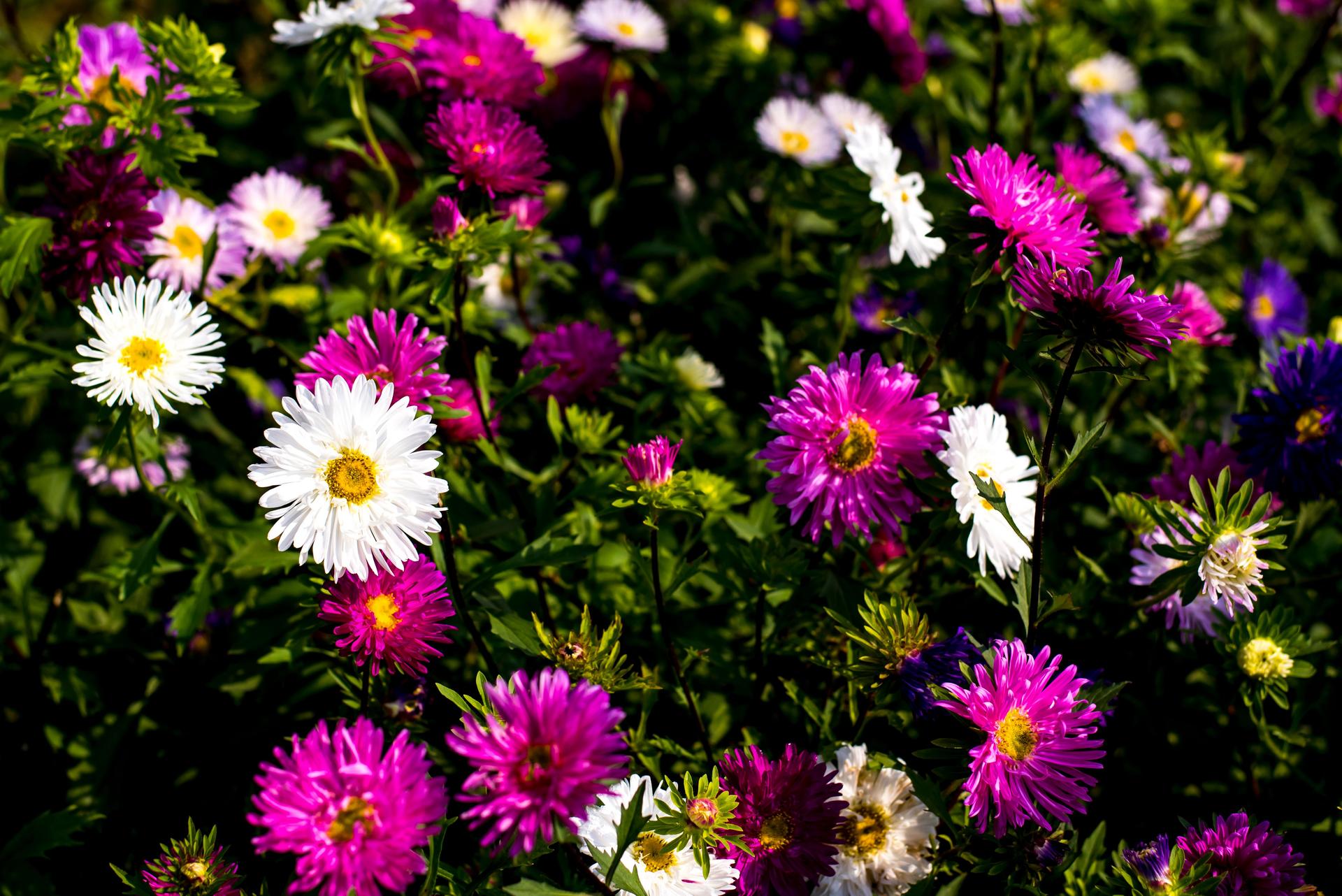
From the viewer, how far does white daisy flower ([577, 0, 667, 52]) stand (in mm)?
2889

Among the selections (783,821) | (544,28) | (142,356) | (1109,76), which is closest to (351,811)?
(783,821)

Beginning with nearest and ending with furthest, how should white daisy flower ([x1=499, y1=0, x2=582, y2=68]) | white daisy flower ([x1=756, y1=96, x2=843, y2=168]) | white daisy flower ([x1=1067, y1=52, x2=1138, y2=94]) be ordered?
white daisy flower ([x1=756, y1=96, x2=843, y2=168]) → white daisy flower ([x1=499, y1=0, x2=582, y2=68]) → white daisy flower ([x1=1067, y1=52, x2=1138, y2=94])

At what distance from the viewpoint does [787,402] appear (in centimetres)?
171

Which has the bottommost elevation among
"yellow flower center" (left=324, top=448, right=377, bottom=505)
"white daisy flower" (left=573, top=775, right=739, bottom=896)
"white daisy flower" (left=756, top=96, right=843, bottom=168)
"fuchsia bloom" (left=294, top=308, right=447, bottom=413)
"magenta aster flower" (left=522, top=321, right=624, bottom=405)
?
"white daisy flower" (left=573, top=775, right=739, bottom=896)

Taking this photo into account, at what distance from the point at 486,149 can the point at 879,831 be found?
1.46 metres

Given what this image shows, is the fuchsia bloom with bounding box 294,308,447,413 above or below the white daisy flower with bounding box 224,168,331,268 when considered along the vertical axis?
above

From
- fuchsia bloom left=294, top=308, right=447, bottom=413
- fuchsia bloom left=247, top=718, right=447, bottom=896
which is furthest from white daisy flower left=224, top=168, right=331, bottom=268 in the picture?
fuchsia bloom left=247, top=718, right=447, bottom=896

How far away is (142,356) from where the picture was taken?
5.72 ft

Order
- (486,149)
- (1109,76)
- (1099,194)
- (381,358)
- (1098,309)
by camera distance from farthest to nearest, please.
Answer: (1109,76) < (1099,194) < (486,149) < (381,358) < (1098,309)

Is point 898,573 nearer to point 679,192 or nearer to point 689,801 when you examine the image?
point 689,801

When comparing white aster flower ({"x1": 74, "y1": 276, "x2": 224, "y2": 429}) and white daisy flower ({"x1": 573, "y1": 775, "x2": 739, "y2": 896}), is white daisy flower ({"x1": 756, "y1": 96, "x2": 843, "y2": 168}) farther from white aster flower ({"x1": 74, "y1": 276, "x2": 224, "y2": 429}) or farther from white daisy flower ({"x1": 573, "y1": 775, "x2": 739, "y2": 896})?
white daisy flower ({"x1": 573, "y1": 775, "x2": 739, "y2": 896})

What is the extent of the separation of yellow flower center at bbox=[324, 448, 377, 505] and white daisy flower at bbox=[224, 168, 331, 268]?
43.5 inches

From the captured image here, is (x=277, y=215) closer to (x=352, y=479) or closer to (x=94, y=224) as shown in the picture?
(x=94, y=224)

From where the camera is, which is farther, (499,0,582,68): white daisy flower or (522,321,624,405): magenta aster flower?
(499,0,582,68): white daisy flower
